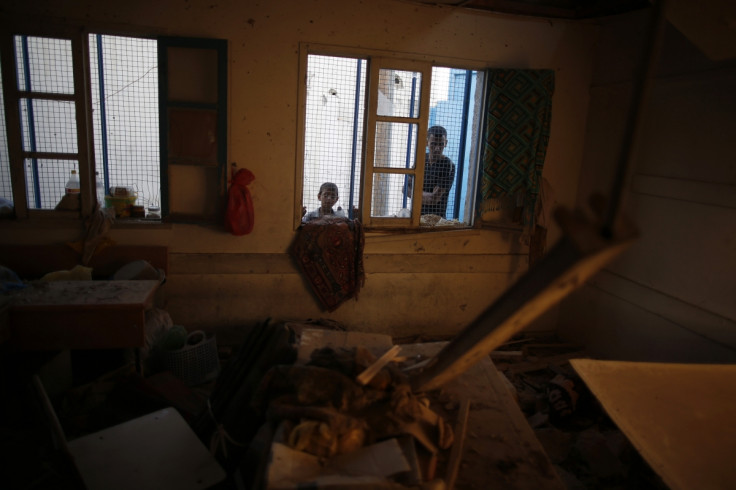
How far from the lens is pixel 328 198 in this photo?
4.84m

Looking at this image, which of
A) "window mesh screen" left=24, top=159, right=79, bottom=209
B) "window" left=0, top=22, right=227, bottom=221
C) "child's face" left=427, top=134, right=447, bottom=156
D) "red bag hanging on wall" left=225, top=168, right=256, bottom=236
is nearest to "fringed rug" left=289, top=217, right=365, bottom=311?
"red bag hanging on wall" left=225, top=168, right=256, bottom=236

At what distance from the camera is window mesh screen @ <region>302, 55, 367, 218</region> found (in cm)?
467

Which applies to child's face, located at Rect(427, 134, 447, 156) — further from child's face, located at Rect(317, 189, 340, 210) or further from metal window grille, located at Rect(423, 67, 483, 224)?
child's face, located at Rect(317, 189, 340, 210)

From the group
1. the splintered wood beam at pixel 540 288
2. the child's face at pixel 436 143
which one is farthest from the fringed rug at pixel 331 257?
the splintered wood beam at pixel 540 288

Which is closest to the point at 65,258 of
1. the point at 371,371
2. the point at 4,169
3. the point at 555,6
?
the point at 4,169

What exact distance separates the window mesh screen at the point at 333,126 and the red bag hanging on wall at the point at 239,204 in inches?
24.9

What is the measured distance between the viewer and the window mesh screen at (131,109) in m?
4.34

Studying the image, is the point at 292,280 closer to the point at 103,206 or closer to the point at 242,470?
the point at 103,206

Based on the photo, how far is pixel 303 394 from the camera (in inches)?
69.4

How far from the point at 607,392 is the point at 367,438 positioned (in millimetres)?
1205

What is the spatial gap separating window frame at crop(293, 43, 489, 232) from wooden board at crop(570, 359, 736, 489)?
2.78m

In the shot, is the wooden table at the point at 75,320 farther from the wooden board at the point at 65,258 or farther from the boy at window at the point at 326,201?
the boy at window at the point at 326,201

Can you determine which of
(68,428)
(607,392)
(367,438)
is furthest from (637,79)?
(68,428)

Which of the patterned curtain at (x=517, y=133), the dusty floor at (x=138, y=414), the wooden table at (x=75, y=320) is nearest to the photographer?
the dusty floor at (x=138, y=414)
